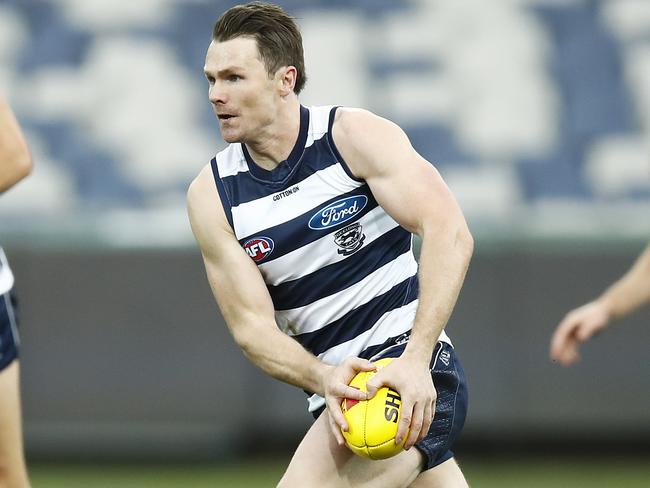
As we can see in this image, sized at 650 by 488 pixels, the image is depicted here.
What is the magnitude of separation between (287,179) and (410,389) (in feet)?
3.40

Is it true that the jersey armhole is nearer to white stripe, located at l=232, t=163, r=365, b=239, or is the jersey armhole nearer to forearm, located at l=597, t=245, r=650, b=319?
white stripe, located at l=232, t=163, r=365, b=239

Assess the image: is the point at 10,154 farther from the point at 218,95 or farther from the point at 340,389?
the point at 340,389

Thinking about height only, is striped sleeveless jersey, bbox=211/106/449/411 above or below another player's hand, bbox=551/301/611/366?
above

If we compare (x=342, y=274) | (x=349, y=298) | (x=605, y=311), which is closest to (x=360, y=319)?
(x=349, y=298)

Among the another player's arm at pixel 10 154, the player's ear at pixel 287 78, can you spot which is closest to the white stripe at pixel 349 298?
the player's ear at pixel 287 78

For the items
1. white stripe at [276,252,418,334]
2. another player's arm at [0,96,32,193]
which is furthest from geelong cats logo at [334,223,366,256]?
another player's arm at [0,96,32,193]

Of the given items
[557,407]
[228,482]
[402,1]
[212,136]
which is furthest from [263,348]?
[402,1]

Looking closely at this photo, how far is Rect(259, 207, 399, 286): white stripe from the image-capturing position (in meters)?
4.90

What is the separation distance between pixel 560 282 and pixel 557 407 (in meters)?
0.94

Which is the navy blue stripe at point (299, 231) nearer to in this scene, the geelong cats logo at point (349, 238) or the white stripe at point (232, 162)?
the geelong cats logo at point (349, 238)

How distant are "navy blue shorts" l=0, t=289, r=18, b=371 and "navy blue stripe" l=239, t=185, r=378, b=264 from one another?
3.31 ft

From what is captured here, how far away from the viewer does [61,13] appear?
1352cm

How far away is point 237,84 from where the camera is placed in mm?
4801

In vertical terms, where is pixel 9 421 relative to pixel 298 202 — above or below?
below
